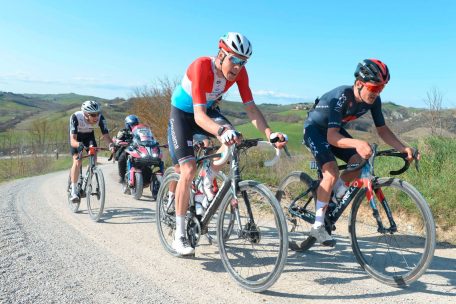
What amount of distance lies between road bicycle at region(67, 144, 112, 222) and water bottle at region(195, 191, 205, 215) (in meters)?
2.85

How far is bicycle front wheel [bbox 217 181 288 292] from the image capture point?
3609 millimetres

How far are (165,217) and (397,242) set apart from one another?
2899mm

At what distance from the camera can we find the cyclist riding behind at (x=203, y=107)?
3.91 metres

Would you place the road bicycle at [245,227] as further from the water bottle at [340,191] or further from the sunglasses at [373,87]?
the sunglasses at [373,87]

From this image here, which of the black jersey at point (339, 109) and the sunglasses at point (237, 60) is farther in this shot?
the black jersey at point (339, 109)

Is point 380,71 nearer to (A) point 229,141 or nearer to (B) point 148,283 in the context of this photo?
(A) point 229,141

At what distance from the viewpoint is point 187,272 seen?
13.3 feet

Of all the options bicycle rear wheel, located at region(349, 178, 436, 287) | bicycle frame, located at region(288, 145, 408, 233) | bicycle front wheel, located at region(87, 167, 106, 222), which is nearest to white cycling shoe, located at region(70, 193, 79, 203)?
bicycle front wheel, located at region(87, 167, 106, 222)

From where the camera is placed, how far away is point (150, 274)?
13.0ft

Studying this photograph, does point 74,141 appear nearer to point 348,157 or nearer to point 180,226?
point 180,226

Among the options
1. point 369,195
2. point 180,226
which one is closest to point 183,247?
point 180,226

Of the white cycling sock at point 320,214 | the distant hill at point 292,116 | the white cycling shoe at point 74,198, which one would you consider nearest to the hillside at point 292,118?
the distant hill at point 292,116

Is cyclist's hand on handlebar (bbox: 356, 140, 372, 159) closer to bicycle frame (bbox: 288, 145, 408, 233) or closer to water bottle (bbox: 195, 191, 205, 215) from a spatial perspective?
bicycle frame (bbox: 288, 145, 408, 233)

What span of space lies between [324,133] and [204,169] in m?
1.52
